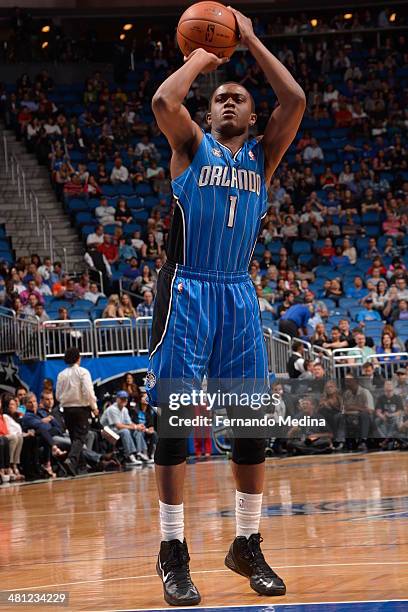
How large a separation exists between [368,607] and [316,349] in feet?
45.1

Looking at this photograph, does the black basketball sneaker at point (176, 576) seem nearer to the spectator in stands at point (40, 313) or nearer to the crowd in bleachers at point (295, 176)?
the spectator in stands at point (40, 313)

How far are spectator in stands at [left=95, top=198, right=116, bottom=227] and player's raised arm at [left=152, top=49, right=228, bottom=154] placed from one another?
55.4ft

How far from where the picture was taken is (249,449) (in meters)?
5.01

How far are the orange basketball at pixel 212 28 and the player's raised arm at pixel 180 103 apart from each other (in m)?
0.06

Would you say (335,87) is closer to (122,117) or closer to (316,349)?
(122,117)

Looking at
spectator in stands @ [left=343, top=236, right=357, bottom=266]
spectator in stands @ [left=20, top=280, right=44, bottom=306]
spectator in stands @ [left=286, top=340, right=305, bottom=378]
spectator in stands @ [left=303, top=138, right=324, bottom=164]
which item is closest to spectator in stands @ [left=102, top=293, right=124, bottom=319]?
spectator in stands @ [left=20, top=280, right=44, bottom=306]

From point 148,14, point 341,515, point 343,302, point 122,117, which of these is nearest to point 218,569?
point 341,515

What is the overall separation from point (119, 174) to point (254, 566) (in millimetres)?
19004

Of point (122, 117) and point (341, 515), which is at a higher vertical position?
point (122, 117)

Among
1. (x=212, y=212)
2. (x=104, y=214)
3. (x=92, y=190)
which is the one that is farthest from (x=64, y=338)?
(x=212, y=212)

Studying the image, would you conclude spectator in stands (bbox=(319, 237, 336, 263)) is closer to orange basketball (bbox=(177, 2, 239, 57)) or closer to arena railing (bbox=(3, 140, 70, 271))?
arena railing (bbox=(3, 140, 70, 271))

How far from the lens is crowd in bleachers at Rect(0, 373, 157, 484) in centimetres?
1397

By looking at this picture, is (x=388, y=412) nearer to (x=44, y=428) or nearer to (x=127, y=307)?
(x=127, y=307)

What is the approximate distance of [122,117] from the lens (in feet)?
82.8
